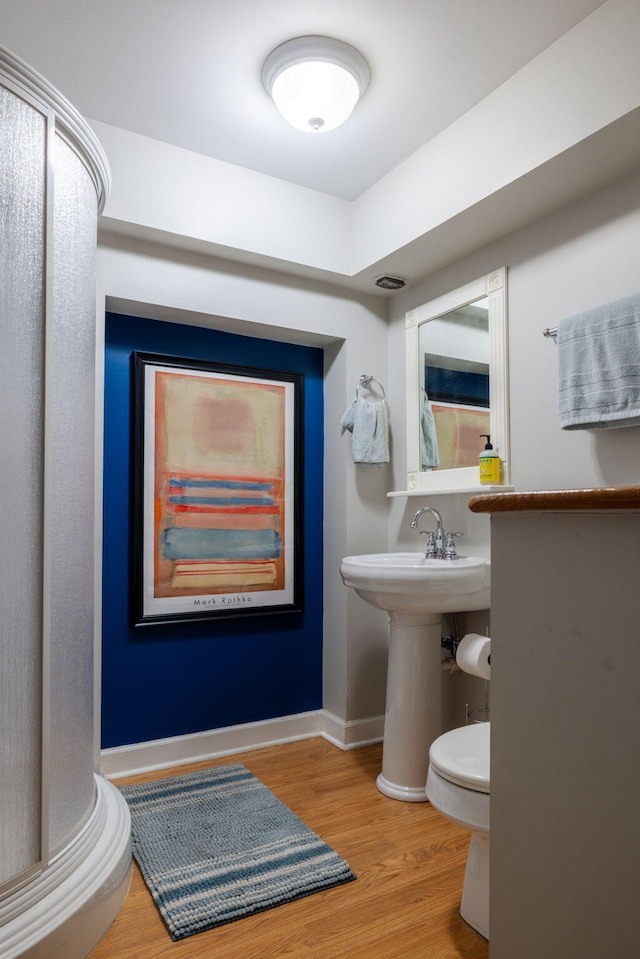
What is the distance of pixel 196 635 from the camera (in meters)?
2.68

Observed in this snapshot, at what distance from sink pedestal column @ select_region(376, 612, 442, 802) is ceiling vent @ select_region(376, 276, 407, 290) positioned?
1.48 m

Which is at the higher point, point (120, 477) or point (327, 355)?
point (327, 355)

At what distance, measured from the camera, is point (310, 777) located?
2.49 meters

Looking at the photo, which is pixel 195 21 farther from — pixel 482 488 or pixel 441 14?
pixel 482 488

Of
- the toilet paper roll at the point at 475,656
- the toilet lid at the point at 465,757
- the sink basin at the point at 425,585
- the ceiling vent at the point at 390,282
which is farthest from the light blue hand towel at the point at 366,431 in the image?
the toilet lid at the point at 465,757

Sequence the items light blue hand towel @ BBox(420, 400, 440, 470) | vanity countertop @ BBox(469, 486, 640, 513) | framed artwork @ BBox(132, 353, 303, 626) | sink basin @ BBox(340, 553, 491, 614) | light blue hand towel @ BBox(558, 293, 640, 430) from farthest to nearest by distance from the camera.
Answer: light blue hand towel @ BBox(420, 400, 440, 470) → framed artwork @ BBox(132, 353, 303, 626) → sink basin @ BBox(340, 553, 491, 614) → light blue hand towel @ BBox(558, 293, 640, 430) → vanity countertop @ BBox(469, 486, 640, 513)

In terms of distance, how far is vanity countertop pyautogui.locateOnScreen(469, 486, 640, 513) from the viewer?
80 cm

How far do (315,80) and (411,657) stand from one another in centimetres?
198

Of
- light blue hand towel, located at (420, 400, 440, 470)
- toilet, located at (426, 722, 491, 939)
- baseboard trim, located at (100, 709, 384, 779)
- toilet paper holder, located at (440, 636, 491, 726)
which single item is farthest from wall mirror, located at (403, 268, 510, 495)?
baseboard trim, located at (100, 709, 384, 779)

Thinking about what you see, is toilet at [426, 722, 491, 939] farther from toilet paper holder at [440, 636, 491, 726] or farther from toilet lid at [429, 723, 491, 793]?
toilet paper holder at [440, 636, 491, 726]

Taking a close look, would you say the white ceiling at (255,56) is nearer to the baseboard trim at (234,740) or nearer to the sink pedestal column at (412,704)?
the sink pedestal column at (412,704)

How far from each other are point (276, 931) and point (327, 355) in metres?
2.30

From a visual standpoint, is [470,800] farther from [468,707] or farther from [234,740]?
[234,740]

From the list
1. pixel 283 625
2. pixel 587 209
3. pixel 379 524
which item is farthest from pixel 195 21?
pixel 283 625
